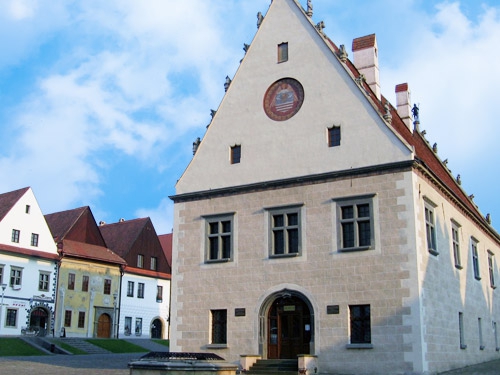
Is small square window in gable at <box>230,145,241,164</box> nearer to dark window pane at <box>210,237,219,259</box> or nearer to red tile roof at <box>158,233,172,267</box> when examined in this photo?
dark window pane at <box>210,237,219,259</box>

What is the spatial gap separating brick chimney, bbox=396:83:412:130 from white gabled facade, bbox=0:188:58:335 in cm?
2893

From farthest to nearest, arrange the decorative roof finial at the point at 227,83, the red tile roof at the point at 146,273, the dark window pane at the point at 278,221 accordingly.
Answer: the red tile roof at the point at 146,273 < the decorative roof finial at the point at 227,83 < the dark window pane at the point at 278,221

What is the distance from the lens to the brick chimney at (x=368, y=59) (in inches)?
1135

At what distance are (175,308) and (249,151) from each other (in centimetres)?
739

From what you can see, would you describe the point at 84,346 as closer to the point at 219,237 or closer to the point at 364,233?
the point at 219,237

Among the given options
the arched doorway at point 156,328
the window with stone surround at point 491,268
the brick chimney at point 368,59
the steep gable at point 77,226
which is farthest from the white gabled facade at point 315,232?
the arched doorway at point 156,328

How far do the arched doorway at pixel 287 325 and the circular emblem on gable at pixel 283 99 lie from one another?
7400mm

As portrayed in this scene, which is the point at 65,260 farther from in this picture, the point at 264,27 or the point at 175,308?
the point at 264,27

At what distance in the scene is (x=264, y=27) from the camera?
27.6 meters

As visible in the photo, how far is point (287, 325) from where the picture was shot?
24125mm

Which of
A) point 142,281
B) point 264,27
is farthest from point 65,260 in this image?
point 264,27

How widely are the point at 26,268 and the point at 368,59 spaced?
2992 centimetres

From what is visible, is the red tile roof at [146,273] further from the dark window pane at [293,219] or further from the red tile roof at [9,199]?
the dark window pane at [293,219]

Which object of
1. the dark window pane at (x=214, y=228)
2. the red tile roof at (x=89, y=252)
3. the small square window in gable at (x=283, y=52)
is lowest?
the dark window pane at (x=214, y=228)
